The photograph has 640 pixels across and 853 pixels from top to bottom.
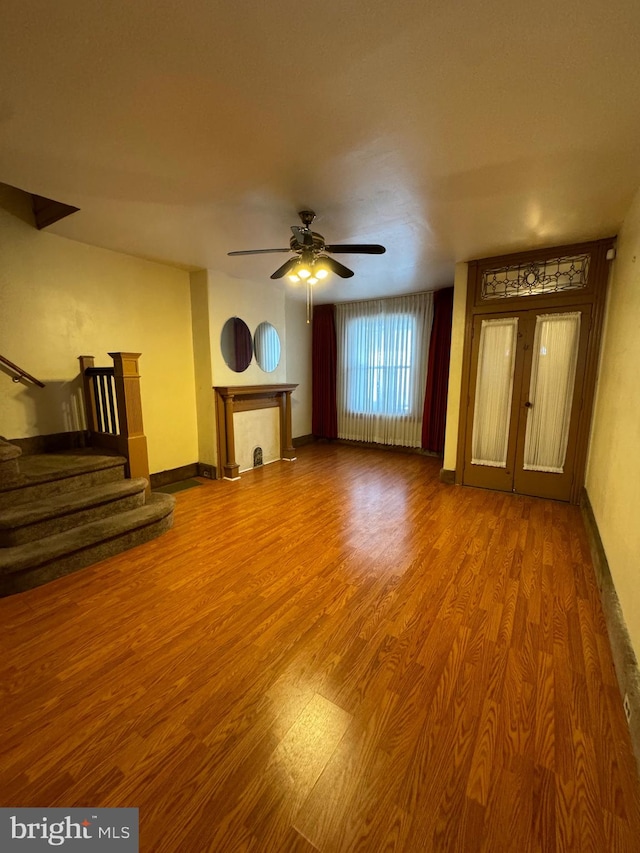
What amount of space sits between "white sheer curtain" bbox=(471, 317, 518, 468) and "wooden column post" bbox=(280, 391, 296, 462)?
105 inches

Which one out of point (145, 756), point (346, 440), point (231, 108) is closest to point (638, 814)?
point (145, 756)

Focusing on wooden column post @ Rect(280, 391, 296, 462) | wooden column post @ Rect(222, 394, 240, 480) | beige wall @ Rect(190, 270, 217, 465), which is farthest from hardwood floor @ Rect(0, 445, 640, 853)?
wooden column post @ Rect(280, 391, 296, 462)

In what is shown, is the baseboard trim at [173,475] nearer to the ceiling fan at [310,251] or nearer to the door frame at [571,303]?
the ceiling fan at [310,251]

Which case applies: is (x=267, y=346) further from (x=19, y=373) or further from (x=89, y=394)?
(x=19, y=373)

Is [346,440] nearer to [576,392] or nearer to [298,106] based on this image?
[576,392]

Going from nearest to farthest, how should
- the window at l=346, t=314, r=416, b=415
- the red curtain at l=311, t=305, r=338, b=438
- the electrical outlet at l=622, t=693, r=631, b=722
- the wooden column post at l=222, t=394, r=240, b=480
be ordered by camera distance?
the electrical outlet at l=622, t=693, r=631, b=722, the wooden column post at l=222, t=394, r=240, b=480, the window at l=346, t=314, r=416, b=415, the red curtain at l=311, t=305, r=338, b=438

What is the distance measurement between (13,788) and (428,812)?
1346 millimetres

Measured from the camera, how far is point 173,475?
4.33 meters

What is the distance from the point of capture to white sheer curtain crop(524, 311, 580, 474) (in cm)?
342

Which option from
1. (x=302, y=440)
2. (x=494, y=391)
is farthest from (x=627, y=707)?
(x=302, y=440)

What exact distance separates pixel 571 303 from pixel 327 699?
12.7 ft

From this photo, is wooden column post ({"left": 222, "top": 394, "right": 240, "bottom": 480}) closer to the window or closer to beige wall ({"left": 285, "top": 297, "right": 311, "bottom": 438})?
beige wall ({"left": 285, "top": 297, "right": 311, "bottom": 438})

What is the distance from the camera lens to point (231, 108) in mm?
1595

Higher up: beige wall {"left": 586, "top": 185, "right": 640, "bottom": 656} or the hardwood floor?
beige wall {"left": 586, "top": 185, "right": 640, "bottom": 656}
